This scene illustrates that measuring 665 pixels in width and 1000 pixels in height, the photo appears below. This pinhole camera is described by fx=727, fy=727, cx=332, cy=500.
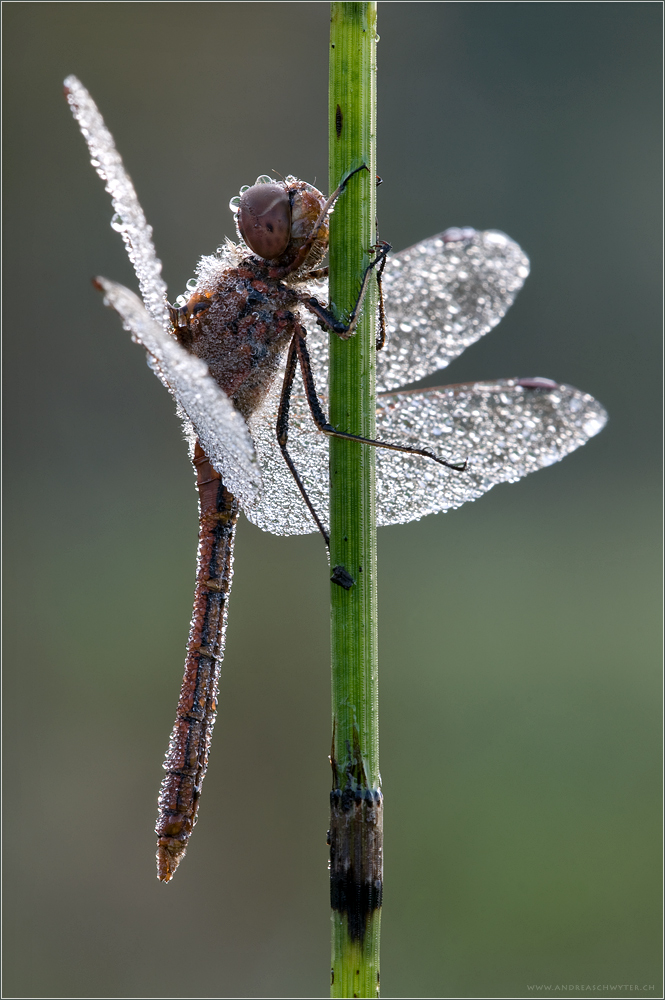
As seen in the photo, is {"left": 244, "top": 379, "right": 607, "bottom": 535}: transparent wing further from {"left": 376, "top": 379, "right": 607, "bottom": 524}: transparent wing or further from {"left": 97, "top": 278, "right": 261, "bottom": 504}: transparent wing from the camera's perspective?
{"left": 97, "top": 278, "right": 261, "bottom": 504}: transparent wing

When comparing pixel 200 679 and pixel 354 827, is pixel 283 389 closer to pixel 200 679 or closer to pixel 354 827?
pixel 200 679

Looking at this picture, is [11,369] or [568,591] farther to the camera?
[11,369]

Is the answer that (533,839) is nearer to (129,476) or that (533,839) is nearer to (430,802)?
(430,802)

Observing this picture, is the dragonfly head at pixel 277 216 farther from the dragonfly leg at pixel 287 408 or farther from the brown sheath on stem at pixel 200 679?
Result: the brown sheath on stem at pixel 200 679

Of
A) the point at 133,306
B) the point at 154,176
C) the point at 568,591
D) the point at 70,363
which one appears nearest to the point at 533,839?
the point at 568,591

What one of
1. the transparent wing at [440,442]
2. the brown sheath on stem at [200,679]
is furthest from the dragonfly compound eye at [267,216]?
the brown sheath on stem at [200,679]

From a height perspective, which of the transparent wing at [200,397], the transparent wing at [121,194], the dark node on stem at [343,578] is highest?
the transparent wing at [121,194]

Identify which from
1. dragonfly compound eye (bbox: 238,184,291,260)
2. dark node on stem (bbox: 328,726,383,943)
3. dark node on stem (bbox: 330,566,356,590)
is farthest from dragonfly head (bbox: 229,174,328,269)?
dark node on stem (bbox: 328,726,383,943)
